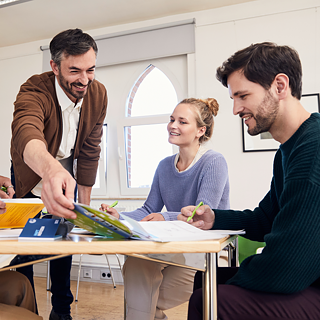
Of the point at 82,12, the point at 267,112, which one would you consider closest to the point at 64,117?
the point at 267,112

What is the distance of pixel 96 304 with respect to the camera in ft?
8.51

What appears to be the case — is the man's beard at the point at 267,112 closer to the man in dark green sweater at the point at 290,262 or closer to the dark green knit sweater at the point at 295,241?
the man in dark green sweater at the point at 290,262

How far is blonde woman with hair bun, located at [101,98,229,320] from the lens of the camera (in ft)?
3.49

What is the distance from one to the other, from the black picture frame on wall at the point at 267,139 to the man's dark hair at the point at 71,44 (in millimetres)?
2080

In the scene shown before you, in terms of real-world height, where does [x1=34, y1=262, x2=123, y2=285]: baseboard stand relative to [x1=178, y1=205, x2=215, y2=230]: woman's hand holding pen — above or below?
below

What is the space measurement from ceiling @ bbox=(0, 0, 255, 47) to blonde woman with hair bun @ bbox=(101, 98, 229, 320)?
2010 mm

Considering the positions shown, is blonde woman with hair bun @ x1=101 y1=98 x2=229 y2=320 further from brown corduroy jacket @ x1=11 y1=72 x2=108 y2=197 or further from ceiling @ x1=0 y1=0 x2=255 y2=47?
ceiling @ x1=0 y1=0 x2=255 y2=47

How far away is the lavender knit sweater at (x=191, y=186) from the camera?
147cm

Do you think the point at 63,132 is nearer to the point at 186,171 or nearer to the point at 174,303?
the point at 186,171

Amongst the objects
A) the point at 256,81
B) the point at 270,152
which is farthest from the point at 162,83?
the point at 256,81

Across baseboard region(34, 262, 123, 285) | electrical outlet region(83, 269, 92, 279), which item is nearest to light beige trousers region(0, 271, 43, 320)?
baseboard region(34, 262, 123, 285)

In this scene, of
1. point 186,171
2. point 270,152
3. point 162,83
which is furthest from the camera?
point 162,83

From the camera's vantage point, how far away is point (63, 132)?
66.2 inches

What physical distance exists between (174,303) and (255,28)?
2958mm
